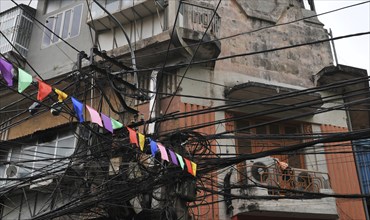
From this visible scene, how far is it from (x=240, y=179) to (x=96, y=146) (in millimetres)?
3492

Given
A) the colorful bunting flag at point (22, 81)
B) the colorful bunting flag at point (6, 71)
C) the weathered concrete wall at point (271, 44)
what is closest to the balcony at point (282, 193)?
the weathered concrete wall at point (271, 44)

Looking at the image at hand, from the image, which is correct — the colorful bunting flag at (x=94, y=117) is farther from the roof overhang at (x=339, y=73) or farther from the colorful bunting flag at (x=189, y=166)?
the roof overhang at (x=339, y=73)

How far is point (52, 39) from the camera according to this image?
1238cm

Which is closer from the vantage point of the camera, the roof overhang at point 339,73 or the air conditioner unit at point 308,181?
the air conditioner unit at point 308,181

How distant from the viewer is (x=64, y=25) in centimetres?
1251

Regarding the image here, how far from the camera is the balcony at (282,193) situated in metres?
8.64

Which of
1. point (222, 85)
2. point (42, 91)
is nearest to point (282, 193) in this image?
point (222, 85)

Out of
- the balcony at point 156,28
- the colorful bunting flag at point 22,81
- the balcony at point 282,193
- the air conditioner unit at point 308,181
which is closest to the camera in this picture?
the colorful bunting flag at point 22,81

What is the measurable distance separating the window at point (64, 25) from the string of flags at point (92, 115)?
6.99 m

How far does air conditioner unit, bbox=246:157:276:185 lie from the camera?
351 inches

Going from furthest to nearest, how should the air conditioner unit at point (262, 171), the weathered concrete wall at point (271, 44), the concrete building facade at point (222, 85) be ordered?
the weathered concrete wall at point (271, 44) < the concrete building facade at point (222, 85) < the air conditioner unit at point (262, 171)

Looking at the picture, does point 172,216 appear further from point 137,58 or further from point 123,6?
point 123,6

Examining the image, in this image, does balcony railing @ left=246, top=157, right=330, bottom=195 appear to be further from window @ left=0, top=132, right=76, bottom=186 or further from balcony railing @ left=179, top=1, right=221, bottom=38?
window @ left=0, top=132, right=76, bottom=186

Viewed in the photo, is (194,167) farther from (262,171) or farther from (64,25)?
(64,25)
